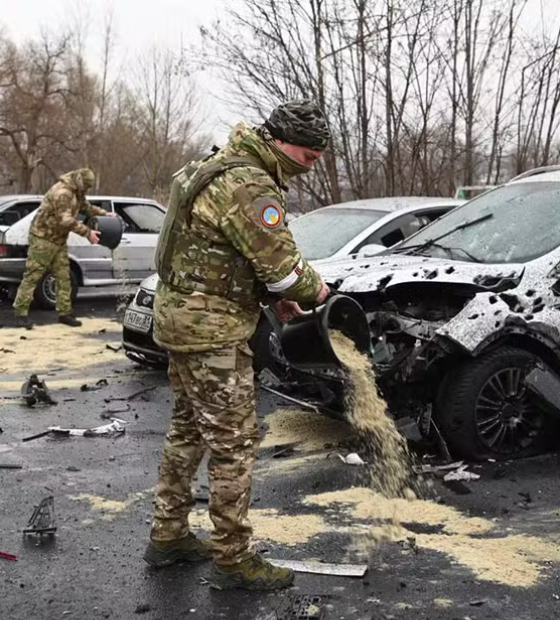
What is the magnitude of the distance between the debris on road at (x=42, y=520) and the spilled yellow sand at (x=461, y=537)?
53.1 inches

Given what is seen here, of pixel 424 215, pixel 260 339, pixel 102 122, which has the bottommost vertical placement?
pixel 260 339

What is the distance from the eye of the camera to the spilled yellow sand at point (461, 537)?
358cm

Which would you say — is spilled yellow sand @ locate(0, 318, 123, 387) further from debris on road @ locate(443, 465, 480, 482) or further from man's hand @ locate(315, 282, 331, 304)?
man's hand @ locate(315, 282, 331, 304)

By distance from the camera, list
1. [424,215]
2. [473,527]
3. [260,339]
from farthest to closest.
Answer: [424,215] < [260,339] < [473,527]

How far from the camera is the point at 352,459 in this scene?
513 cm

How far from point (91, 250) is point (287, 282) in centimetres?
968

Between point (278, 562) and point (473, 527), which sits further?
point (473, 527)

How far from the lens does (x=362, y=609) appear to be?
3229mm

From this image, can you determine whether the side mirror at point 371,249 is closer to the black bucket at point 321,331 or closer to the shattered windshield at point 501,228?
the shattered windshield at point 501,228

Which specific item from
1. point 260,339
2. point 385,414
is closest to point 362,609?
point 385,414

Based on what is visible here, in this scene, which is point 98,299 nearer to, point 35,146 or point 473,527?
point 473,527

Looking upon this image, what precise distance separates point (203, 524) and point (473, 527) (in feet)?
4.48

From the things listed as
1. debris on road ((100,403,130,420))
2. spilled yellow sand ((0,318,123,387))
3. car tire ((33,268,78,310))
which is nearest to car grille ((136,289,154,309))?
debris on road ((100,403,130,420))

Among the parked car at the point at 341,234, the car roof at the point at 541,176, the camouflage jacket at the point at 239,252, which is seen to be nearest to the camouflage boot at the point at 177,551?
the camouflage jacket at the point at 239,252
